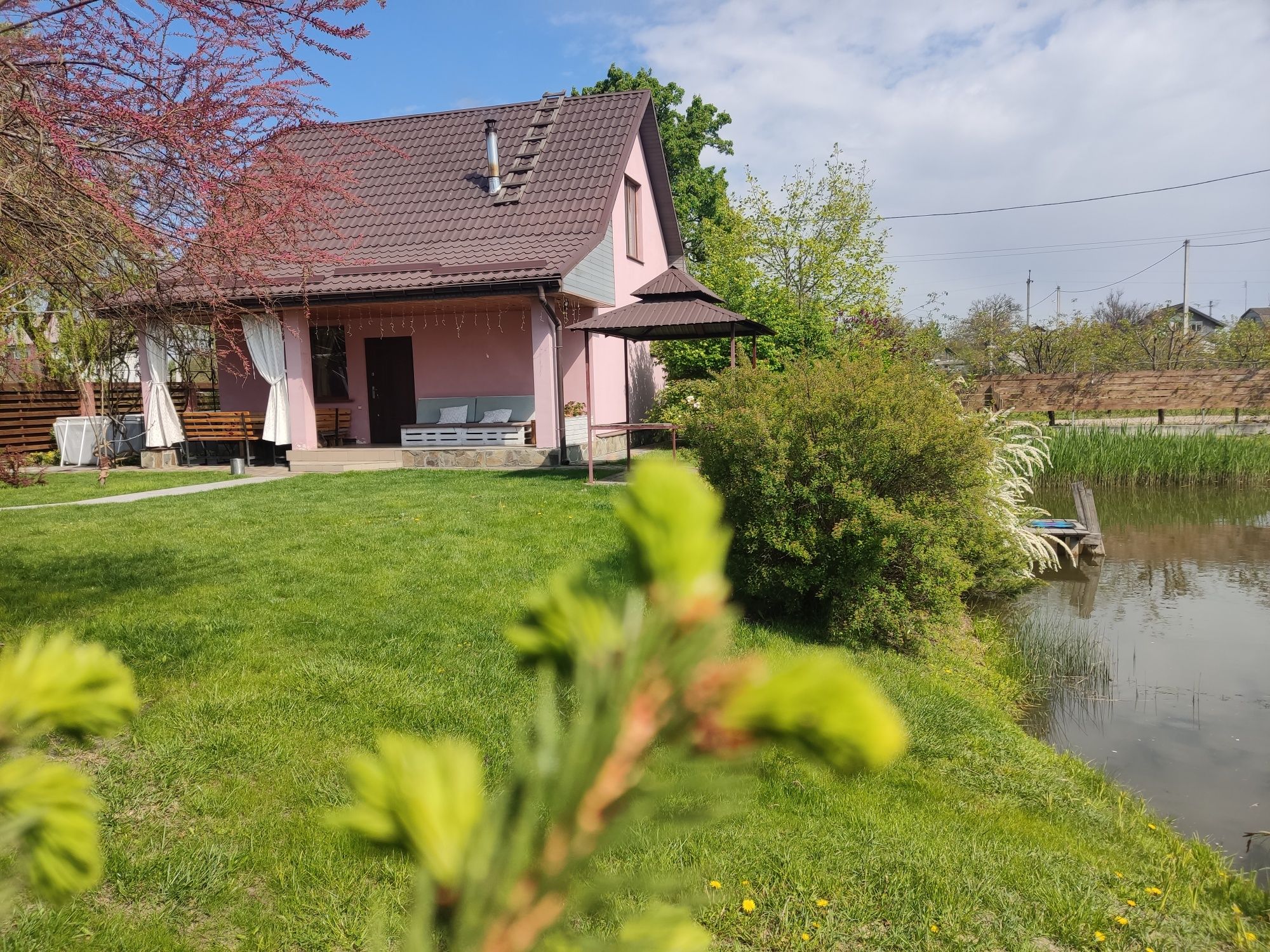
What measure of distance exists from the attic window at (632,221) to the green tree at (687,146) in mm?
12652

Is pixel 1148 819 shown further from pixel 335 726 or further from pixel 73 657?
pixel 73 657

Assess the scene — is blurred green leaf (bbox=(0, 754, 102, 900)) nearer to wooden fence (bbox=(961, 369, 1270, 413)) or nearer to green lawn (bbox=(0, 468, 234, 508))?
green lawn (bbox=(0, 468, 234, 508))

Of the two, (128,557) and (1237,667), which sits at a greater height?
(128,557)

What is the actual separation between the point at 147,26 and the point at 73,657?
4.78 metres

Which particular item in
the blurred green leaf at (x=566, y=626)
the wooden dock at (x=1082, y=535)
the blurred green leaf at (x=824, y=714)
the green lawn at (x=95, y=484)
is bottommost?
the wooden dock at (x=1082, y=535)

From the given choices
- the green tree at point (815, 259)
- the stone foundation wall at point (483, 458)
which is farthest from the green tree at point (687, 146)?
the stone foundation wall at point (483, 458)

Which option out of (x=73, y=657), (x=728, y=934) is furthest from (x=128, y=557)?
(x=73, y=657)

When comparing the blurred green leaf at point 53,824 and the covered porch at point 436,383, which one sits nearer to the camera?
the blurred green leaf at point 53,824

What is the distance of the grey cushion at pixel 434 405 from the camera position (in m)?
16.1

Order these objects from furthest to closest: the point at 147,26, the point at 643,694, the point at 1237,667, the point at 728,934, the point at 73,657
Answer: the point at 1237,667 → the point at 147,26 → the point at 728,934 → the point at 73,657 → the point at 643,694

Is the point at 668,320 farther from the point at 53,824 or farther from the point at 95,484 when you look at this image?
the point at 53,824

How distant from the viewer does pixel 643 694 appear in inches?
11.2

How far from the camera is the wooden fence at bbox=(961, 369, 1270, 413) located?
21.0m

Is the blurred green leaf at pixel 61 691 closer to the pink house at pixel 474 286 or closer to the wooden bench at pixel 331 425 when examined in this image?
the pink house at pixel 474 286
